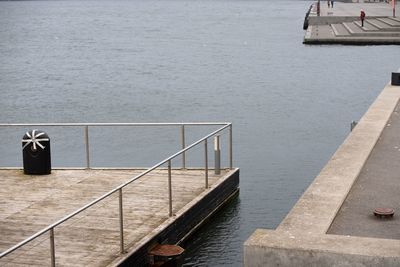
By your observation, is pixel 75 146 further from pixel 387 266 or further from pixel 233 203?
pixel 387 266

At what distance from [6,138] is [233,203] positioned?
10928 mm

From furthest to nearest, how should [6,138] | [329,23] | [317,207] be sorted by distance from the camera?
[329,23]
[6,138]
[317,207]

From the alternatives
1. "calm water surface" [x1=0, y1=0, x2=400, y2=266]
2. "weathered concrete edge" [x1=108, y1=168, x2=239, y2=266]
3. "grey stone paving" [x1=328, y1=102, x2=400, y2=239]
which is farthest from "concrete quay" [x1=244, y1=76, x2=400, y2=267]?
"calm water surface" [x1=0, y1=0, x2=400, y2=266]

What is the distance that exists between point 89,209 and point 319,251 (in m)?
4.82

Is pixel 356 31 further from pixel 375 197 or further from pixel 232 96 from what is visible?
pixel 375 197

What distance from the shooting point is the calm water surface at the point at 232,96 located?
17.2m

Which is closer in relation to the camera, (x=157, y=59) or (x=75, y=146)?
(x=75, y=146)

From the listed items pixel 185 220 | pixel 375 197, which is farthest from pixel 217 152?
Answer: pixel 375 197

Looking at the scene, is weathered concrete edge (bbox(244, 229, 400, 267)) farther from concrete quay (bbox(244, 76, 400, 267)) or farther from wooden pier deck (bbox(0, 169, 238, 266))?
wooden pier deck (bbox(0, 169, 238, 266))

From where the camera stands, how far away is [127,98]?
35.6 meters

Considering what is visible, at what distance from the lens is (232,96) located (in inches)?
1398

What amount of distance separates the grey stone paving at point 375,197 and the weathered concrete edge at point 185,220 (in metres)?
2.68

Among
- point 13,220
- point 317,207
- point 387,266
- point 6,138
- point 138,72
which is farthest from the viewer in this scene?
point 138,72

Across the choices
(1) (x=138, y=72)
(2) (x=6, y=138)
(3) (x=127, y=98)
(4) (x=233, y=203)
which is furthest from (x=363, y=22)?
(4) (x=233, y=203)
